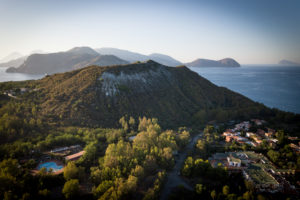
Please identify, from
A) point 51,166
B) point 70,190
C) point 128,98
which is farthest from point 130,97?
point 70,190

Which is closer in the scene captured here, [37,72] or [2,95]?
[2,95]


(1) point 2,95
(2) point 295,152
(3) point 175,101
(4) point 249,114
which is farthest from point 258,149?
(1) point 2,95

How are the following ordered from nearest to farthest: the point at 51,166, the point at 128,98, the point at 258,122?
the point at 51,166
the point at 258,122
the point at 128,98

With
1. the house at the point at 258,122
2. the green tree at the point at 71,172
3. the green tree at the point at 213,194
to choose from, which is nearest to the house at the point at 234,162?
the green tree at the point at 213,194

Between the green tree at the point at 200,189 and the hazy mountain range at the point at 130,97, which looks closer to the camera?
the green tree at the point at 200,189

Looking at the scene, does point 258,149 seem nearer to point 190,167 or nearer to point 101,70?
point 190,167

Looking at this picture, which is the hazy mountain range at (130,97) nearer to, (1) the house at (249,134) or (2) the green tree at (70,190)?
(1) the house at (249,134)

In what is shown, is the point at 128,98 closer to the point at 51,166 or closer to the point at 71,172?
the point at 51,166
